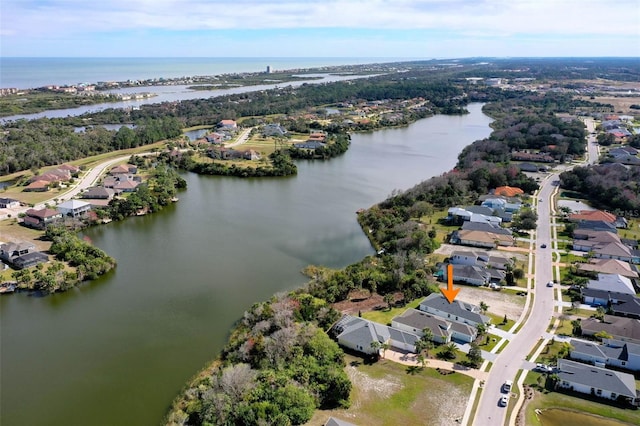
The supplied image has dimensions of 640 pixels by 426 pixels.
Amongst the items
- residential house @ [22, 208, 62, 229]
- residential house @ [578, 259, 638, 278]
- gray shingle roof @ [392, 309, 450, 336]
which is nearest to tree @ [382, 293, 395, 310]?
gray shingle roof @ [392, 309, 450, 336]

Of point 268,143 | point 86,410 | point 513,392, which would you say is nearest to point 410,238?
point 513,392

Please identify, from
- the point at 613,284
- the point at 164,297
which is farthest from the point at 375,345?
the point at 613,284

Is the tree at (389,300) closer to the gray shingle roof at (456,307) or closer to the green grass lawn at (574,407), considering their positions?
the gray shingle roof at (456,307)

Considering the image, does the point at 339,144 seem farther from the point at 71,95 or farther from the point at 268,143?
the point at 71,95

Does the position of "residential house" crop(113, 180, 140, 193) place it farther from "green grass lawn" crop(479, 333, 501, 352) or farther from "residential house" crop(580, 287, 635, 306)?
"residential house" crop(580, 287, 635, 306)

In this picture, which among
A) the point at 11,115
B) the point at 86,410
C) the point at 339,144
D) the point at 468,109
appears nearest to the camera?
the point at 86,410
